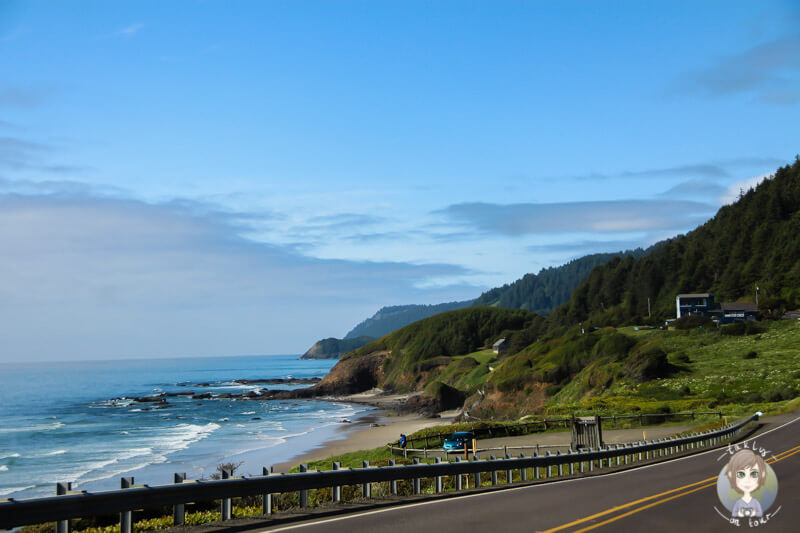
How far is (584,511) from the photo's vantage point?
12.0 metres

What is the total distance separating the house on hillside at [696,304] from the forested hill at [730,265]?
38.6 feet

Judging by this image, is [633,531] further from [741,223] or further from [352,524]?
[741,223]

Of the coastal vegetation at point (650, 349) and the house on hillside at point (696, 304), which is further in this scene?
the house on hillside at point (696, 304)


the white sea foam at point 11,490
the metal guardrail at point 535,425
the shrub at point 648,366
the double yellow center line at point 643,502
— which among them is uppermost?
the double yellow center line at point 643,502

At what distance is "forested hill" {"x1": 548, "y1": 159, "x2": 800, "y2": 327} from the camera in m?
155

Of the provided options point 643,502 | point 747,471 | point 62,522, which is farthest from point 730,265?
point 62,522

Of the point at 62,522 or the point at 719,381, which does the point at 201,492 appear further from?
the point at 719,381

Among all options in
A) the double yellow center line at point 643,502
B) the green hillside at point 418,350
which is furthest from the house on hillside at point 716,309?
the double yellow center line at point 643,502

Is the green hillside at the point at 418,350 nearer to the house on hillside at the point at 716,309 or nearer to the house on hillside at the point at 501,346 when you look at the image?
the house on hillside at the point at 501,346

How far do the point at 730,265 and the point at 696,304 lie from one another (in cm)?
3481

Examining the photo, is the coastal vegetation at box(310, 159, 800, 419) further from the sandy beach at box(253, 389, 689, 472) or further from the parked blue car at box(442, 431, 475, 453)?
the parked blue car at box(442, 431, 475, 453)

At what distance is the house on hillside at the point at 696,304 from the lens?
13780 centimetres

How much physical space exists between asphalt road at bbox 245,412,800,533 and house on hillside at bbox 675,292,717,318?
5109 inches

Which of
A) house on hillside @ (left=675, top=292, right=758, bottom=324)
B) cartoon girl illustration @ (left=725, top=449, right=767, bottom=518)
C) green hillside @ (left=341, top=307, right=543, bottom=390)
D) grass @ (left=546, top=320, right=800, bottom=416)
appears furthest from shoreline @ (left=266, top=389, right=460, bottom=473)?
house on hillside @ (left=675, top=292, right=758, bottom=324)
